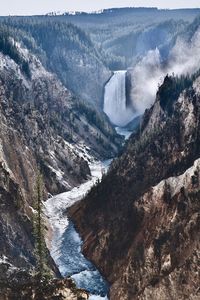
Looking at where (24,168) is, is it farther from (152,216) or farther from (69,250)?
(152,216)

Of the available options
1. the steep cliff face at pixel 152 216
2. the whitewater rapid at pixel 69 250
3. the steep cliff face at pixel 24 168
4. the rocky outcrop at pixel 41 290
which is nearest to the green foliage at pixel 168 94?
the steep cliff face at pixel 24 168

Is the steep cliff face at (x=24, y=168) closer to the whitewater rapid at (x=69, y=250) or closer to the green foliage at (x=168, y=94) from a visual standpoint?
the whitewater rapid at (x=69, y=250)

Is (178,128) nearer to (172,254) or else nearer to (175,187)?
(175,187)

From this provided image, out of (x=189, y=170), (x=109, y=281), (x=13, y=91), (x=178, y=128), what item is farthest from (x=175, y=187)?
(x=13, y=91)

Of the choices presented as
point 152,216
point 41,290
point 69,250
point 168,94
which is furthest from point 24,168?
Answer: point 41,290

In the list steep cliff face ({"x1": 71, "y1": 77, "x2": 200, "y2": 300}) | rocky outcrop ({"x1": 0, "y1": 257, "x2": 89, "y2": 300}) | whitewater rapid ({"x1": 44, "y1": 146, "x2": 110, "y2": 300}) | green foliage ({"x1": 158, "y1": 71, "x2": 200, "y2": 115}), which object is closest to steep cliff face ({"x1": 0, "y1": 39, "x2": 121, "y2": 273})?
whitewater rapid ({"x1": 44, "y1": 146, "x2": 110, "y2": 300})
